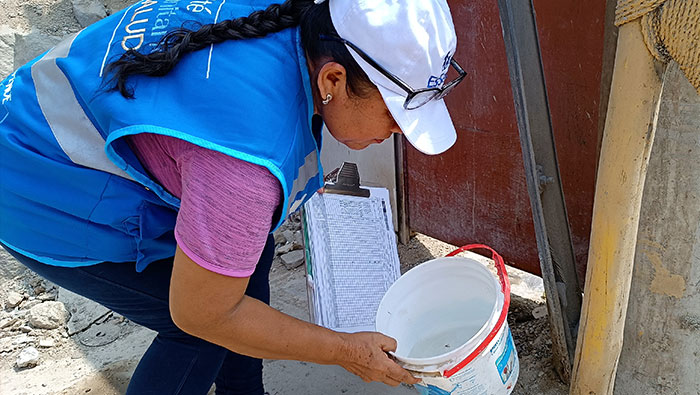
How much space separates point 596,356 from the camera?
5.44 ft

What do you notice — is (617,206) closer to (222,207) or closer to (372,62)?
(372,62)

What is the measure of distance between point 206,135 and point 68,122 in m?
0.40

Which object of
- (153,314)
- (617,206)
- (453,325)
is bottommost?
(453,325)

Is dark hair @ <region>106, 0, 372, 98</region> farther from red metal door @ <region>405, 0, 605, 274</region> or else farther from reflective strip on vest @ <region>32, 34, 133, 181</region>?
red metal door @ <region>405, 0, 605, 274</region>

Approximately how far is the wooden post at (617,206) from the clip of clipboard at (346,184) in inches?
42.4

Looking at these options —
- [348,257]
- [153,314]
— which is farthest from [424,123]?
[348,257]

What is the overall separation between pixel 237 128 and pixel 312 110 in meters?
0.21

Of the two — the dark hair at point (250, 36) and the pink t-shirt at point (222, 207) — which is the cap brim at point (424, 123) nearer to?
the dark hair at point (250, 36)

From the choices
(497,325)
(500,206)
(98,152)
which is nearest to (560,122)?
(500,206)

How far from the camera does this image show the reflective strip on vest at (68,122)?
132 centimetres

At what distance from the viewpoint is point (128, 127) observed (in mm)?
Answer: 1171

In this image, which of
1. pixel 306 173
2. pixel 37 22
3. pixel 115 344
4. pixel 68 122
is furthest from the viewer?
pixel 37 22

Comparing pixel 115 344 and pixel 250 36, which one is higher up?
pixel 250 36

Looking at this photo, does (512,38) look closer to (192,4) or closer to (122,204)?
(192,4)
